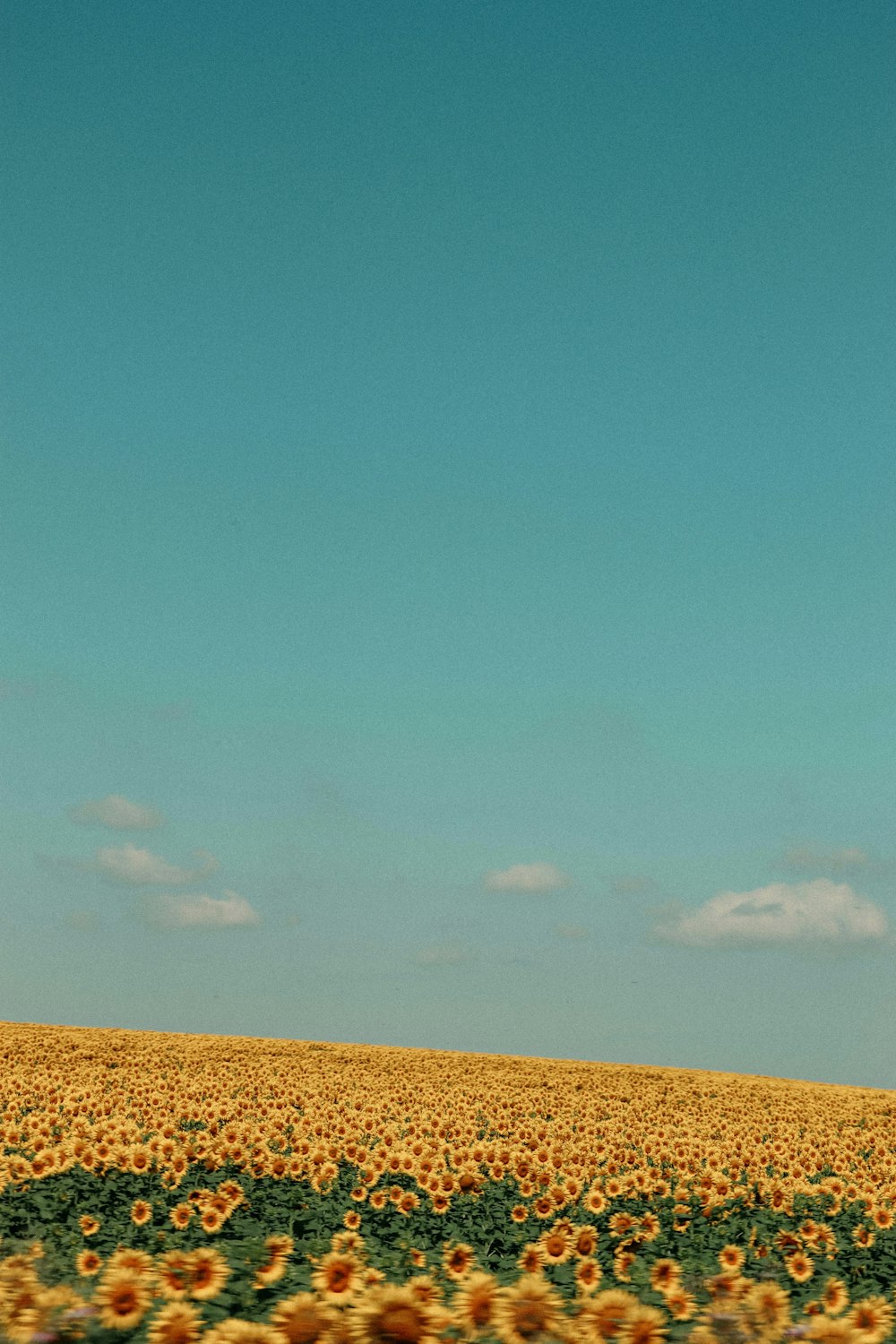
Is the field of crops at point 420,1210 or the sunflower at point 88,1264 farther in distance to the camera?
the sunflower at point 88,1264

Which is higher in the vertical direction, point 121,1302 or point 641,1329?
point 641,1329

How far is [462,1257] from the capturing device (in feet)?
24.8

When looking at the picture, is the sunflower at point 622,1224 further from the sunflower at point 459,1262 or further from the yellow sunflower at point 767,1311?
the yellow sunflower at point 767,1311

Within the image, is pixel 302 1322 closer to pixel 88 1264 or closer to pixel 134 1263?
pixel 134 1263

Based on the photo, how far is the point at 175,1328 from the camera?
223 inches

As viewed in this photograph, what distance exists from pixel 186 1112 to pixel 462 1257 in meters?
11.9

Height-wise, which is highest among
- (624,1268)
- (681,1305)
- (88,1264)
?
(681,1305)

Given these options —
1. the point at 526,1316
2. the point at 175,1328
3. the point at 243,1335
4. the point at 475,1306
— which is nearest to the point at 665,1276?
the point at 526,1316

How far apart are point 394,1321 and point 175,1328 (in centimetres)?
128

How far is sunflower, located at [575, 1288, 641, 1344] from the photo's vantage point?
5.57 meters

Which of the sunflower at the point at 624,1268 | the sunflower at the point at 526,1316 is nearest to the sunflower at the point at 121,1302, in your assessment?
the sunflower at the point at 526,1316

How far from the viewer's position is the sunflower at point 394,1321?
5105mm

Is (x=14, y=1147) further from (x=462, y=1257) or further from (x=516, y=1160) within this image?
(x=462, y=1257)

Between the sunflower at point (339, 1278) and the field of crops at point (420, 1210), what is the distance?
0.02m
